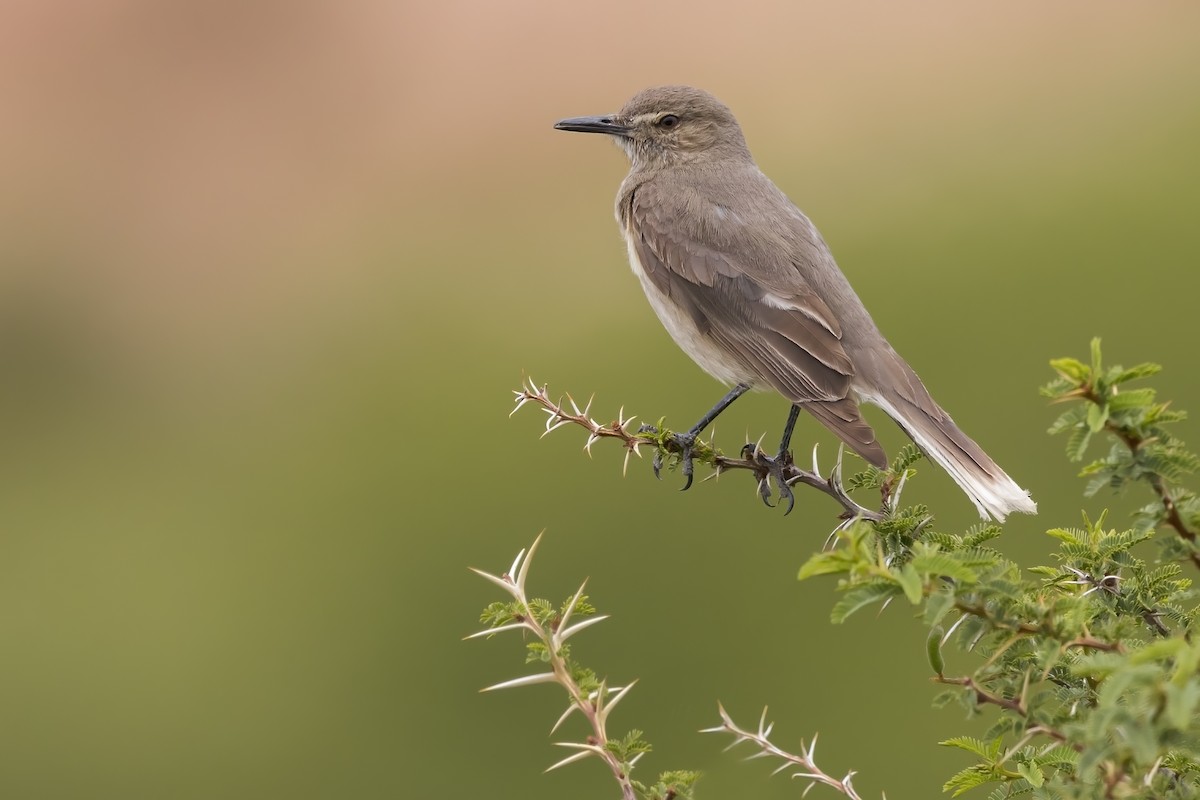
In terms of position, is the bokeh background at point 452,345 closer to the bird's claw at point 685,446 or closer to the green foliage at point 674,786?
the bird's claw at point 685,446

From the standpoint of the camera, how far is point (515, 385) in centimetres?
920

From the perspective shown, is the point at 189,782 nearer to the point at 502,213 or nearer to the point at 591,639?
the point at 591,639

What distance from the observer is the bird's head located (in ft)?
21.0

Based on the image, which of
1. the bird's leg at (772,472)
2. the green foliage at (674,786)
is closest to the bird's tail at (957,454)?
the bird's leg at (772,472)

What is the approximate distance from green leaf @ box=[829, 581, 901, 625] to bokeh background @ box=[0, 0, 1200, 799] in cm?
420

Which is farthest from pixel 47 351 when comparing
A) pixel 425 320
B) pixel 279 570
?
pixel 279 570

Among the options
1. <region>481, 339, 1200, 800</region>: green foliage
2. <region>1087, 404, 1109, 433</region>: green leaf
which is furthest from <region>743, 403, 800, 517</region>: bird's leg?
<region>1087, 404, 1109, 433</region>: green leaf

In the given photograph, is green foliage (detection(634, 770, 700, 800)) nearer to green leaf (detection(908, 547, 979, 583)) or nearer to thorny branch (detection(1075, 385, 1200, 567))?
green leaf (detection(908, 547, 979, 583))

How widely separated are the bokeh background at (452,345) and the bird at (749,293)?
1723mm

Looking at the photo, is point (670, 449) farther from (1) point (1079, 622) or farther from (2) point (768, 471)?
(1) point (1079, 622)

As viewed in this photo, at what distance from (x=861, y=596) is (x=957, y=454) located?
2.42 meters

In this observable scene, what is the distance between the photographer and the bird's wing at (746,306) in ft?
16.0

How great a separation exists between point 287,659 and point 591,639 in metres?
1.90

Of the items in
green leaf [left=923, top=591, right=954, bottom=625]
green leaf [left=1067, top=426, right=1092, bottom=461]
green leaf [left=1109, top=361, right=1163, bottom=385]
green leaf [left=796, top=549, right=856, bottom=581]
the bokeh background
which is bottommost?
the bokeh background
